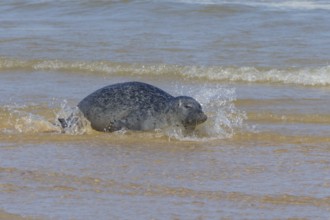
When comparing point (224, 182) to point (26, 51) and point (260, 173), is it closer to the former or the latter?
point (260, 173)

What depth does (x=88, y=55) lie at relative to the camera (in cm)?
1397

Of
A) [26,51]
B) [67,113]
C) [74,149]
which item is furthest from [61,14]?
[74,149]

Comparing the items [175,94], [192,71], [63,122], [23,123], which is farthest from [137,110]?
[192,71]

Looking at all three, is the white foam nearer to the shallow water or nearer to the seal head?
the shallow water

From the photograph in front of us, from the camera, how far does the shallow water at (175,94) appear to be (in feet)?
19.4

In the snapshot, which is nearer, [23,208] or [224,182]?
[23,208]

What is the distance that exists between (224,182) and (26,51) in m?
8.64

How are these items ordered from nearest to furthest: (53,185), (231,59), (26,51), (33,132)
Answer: (53,185), (33,132), (231,59), (26,51)

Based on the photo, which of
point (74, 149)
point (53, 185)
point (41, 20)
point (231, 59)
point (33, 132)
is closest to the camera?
point (53, 185)

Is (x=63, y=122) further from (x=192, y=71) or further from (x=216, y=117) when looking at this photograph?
(x=192, y=71)

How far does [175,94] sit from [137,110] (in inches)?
101

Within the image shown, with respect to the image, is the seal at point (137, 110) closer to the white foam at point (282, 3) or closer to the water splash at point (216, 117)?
the water splash at point (216, 117)

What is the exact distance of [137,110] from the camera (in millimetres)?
8219

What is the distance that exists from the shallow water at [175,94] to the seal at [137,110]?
119mm
